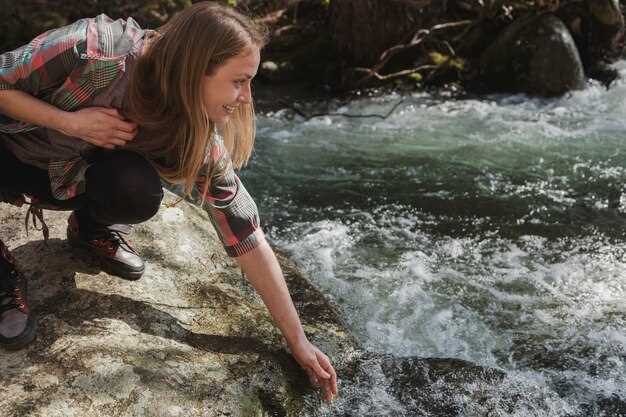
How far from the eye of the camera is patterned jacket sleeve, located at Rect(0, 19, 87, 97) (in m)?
1.97

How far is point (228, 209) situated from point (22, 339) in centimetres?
81

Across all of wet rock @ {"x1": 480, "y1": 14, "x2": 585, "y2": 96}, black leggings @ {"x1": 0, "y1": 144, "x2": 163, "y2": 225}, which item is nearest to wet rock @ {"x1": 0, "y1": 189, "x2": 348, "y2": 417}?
black leggings @ {"x1": 0, "y1": 144, "x2": 163, "y2": 225}

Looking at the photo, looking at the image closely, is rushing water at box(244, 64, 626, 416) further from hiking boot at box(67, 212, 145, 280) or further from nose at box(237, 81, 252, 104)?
nose at box(237, 81, 252, 104)

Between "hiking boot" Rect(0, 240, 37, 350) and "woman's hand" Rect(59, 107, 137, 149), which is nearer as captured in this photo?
"woman's hand" Rect(59, 107, 137, 149)

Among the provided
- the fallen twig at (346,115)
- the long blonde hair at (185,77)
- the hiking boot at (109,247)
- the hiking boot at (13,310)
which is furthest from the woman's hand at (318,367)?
the fallen twig at (346,115)

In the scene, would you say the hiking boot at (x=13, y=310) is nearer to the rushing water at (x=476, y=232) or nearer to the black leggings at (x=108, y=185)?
the black leggings at (x=108, y=185)

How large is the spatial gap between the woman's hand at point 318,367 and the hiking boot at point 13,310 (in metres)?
0.91

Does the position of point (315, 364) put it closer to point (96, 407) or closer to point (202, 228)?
point (96, 407)

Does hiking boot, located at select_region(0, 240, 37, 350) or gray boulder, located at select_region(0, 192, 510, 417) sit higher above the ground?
hiking boot, located at select_region(0, 240, 37, 350)

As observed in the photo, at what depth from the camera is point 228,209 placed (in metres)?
2.22

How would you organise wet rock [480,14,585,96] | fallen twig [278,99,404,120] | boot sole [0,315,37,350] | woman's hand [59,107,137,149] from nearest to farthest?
1. woman's hand [59,107,137,149]
2. boot sole [0,315,37,350]
3. fallen twig [278,99,404,120]
4. wet rock [480,14,585,96]

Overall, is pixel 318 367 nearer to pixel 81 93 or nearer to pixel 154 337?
pixel 154 337

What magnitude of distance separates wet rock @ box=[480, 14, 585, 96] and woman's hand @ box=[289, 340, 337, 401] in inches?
206

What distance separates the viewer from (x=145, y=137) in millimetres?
2148
